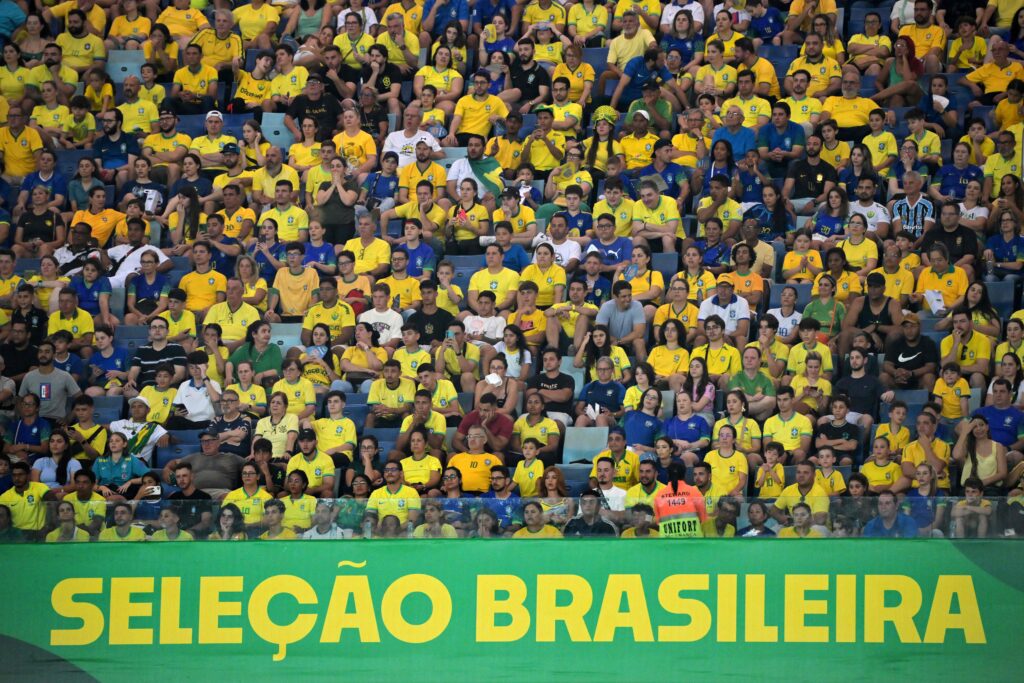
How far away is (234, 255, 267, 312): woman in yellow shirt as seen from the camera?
53.2ft

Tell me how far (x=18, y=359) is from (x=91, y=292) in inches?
45.2

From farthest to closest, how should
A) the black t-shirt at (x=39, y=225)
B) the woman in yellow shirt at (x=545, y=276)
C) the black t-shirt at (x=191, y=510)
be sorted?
1. the black t-shirt at (x=39, y=225)
2. the woman in yellow shirt at (x=545, y=276)
3. the black t-shirt at (x=191, y=510)

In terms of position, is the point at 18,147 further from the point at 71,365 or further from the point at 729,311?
the point at 729,311

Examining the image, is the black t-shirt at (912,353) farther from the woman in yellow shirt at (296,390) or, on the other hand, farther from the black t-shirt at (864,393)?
the woman in yellow shirt at (296,390)

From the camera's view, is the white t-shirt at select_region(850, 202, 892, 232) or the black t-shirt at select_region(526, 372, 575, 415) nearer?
the black t-shirt at select_region(526, 372, 575, 415)

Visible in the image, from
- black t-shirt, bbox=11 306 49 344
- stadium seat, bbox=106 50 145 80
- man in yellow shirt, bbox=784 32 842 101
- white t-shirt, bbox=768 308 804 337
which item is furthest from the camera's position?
stadium seat, bbox=106 50 145 80

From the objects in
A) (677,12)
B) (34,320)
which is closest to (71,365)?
(34,320)

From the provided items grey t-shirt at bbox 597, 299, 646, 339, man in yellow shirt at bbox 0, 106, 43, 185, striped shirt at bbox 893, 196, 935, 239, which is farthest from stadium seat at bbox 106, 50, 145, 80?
striped shirt at bbox 893, 196, 935, 239

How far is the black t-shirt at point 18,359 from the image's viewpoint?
15.5m

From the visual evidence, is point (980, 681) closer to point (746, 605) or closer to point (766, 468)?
point (746, 605)

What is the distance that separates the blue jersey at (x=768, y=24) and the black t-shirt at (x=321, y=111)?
505 centimetres

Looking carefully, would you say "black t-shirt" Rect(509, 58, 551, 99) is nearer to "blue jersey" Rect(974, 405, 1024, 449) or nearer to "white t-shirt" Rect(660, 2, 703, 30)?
"white t-shirt" Rect(660, 2, 703, 30)

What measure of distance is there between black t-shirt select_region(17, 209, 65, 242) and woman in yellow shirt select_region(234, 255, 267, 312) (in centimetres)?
256

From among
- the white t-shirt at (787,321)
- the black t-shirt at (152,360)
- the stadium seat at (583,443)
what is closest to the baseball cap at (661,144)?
the white t-shirt at (787,321)
